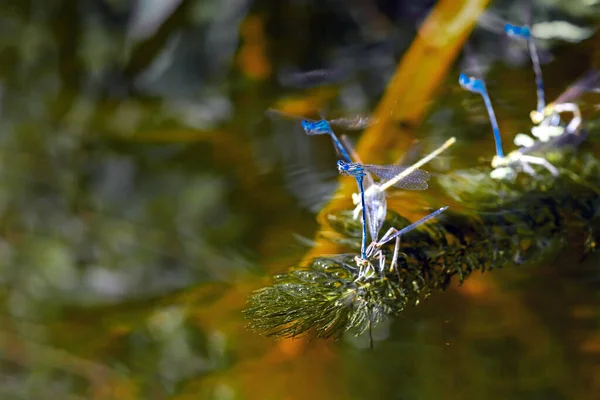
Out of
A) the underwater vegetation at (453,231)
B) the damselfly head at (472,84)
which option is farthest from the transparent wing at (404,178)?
the damselfly head at (472,84)

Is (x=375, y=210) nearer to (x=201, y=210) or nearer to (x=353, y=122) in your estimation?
(x=353, y=122)

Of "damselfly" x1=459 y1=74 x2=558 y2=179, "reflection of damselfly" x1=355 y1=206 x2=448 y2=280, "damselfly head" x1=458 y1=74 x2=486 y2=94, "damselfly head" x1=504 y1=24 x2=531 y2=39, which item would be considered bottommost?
"reflection of damselfly" x1=355 y1=206 x2=448 y2=280

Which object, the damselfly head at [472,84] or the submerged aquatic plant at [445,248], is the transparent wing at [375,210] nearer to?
the submerged aquatic plant at [445,248]

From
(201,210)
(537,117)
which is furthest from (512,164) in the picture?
(201,210)

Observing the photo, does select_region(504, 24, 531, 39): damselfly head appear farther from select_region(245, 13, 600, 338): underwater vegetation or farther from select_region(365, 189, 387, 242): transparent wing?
select_region(365, 189, 387, 242): transparent wing

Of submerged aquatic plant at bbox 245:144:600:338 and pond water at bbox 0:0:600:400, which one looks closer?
submerged aquatic plant at bbox 245:144:600:338

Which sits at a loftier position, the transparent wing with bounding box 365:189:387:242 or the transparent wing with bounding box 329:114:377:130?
the transparent wing with bounding box 329:114:377:130

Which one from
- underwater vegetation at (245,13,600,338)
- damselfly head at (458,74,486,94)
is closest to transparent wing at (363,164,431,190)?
underwater vegetation at (245,13,600,338)
